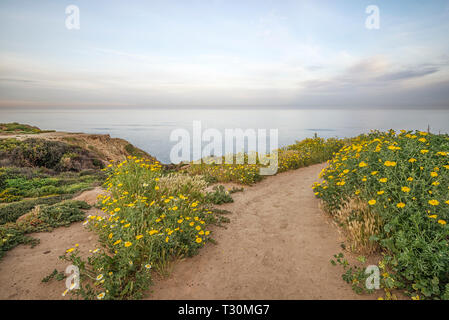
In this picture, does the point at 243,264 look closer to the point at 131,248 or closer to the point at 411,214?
the point at 131,248

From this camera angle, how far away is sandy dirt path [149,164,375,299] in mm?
3084

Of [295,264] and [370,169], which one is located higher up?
[370,169]

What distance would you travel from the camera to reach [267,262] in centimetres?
378

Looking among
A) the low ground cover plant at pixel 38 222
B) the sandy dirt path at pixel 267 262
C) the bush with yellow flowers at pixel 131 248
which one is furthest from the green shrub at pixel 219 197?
the low ground cover plant at pixel 38 222

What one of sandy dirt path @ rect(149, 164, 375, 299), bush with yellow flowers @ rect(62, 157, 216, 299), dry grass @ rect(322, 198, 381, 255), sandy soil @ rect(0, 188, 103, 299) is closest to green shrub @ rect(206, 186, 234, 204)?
sandy dirt path @ rect(149, 164, 375, 299)

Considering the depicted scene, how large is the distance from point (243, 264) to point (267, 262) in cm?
41

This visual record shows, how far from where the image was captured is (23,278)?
130 inches

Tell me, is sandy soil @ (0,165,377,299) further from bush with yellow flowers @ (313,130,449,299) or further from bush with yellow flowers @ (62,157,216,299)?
bush with yellow flowers @ (313,130,449,299)

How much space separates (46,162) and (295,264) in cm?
1376

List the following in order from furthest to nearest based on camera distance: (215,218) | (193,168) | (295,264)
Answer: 1. (193,168)
2. (215,218)
3. (295,264)

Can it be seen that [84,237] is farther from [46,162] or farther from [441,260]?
[46,162]

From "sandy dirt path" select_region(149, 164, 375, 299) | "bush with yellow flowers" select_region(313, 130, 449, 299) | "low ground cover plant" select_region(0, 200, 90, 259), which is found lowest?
"sandy dirt path" select_region(149, 164, 375, 299)

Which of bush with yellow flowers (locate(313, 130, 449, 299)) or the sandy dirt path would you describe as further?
the sandy dirt path
